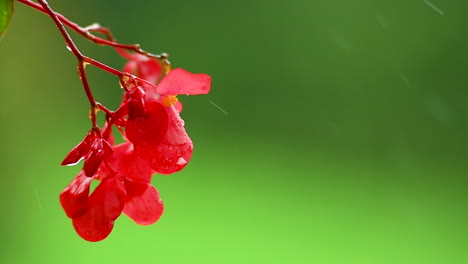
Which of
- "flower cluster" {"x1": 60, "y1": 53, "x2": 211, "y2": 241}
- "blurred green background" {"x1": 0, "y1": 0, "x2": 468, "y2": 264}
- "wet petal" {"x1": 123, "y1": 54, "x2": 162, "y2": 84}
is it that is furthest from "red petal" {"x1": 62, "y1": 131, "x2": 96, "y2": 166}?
"blurred green background" {"x1": 0, "y1": 0, "x2": 468, "y2": 264}

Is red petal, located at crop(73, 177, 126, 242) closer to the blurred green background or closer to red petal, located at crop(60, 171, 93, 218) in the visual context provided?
red petal, located at crop(60, 171, 93, 218)

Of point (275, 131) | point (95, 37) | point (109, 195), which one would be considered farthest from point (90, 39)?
point (275, 131)

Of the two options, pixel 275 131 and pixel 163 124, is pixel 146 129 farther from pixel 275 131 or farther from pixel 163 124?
pixel 275 131

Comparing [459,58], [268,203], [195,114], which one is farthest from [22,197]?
[459,58]

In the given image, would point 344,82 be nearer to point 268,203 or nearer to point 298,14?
point 298,14

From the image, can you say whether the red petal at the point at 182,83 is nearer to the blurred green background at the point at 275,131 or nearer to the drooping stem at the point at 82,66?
the drooping stem at the point at 82,66

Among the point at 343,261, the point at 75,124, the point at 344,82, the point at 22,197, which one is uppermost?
the point at 344,82

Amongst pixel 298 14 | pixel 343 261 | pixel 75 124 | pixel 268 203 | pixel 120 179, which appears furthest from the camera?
pixel 298 14

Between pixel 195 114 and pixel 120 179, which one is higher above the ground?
pixel 120 179
